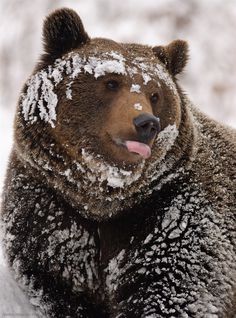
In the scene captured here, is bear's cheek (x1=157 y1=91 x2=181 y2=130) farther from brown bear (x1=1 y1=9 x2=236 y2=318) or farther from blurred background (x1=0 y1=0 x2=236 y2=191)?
blurred background (x1=0 y1=0 x2=236 y2=191)

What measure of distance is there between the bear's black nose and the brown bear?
0.08 m

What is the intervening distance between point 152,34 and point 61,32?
28.5 feet

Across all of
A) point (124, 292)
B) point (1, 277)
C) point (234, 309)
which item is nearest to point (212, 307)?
point (234, 309)

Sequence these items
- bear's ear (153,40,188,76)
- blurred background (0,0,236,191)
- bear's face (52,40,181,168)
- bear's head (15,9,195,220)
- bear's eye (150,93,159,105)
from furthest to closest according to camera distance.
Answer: blurred background (0,0,236,191) → bear's ear (153,40,188,76) → bear's eye (150,93,159,105) → bear's head (15,9,195,220) → bear's face (52,40,181,168)

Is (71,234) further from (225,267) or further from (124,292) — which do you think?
(225,267)

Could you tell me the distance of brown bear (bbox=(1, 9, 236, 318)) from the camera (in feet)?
11.2

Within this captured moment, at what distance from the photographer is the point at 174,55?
4.02 meters

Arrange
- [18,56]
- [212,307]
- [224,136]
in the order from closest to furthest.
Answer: [212,307], [224,136], [18,56]

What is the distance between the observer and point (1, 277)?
3.61 metres

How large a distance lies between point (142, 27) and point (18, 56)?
2360 mm

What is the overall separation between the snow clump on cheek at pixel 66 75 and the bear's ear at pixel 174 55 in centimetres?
32

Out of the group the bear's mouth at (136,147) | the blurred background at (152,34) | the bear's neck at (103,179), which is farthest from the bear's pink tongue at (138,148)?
the blurred background at (152,34)

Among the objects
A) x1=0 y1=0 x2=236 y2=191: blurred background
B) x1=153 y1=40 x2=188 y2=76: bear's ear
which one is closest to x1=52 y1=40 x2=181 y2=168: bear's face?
x1=153 y1=40 x2=188 y2=76: bear's ear

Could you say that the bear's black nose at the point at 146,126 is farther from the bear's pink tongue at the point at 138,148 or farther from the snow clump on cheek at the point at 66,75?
the snow clump on cheek at the point at 66,75
